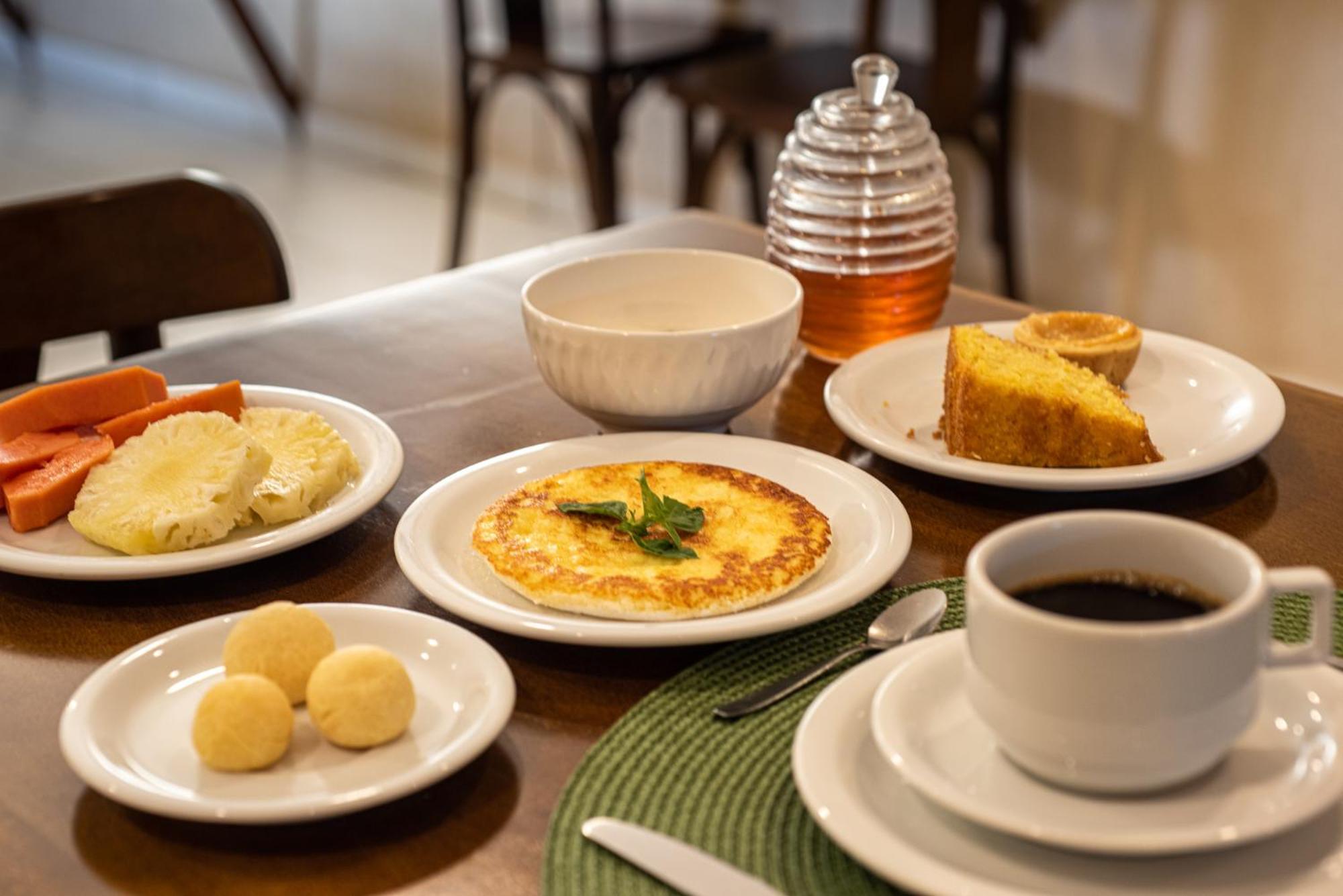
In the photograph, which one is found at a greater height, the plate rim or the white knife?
the plate rim

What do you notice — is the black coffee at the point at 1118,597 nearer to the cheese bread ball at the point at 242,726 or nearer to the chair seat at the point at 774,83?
the cheese bread ball at the point at 242,726

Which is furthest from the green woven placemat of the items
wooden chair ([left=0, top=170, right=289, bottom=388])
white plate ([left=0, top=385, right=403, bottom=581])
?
wooden chair ([left=0, top=170, right=289, bottom=388])

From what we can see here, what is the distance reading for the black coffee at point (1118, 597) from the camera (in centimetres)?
62

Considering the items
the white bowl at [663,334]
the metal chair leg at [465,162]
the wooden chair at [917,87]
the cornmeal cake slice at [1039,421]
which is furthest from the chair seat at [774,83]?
the cornmeal cake slice at [1039,421]

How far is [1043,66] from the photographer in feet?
9.91

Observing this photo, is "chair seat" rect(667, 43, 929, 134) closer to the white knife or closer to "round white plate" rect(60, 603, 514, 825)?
"round white plate" rect(60, 603, 514, 825)

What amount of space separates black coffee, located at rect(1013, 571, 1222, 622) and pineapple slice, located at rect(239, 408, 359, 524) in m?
0.50

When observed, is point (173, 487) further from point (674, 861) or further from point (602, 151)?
point (602, 151)

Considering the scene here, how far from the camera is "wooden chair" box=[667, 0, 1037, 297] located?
2.58 m

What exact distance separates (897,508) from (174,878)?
47cm

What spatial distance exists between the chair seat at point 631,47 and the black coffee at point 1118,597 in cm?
252

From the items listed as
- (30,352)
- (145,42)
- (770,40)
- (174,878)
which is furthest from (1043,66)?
(145,42)

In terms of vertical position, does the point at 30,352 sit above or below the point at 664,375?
below

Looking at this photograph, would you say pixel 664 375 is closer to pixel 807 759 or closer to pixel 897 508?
pixel 897 508
